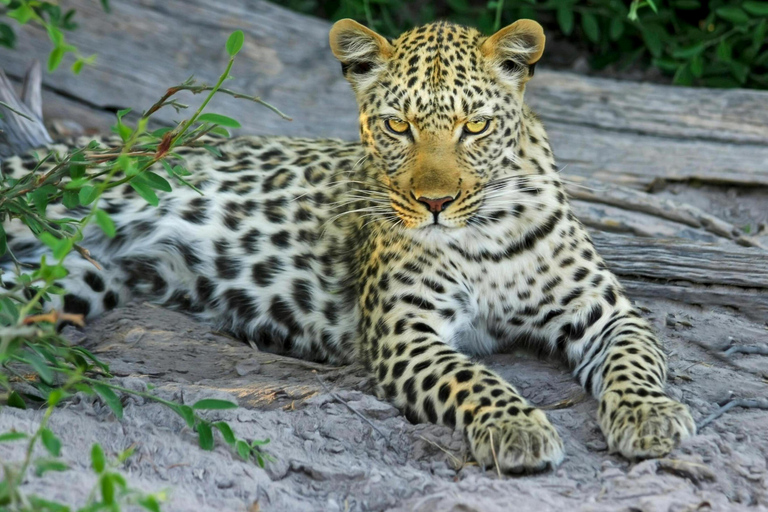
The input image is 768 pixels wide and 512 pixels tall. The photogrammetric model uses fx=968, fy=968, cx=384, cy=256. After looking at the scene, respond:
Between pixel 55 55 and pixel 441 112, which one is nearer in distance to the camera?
pixel 55 55

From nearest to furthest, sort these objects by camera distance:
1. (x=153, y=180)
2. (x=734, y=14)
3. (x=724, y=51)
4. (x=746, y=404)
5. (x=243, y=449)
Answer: (x=243, y=449) → (x=153, y=180) → (x=746, y=404) → (x=734, y=14) → (x=724, y=51)

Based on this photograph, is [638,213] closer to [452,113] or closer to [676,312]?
[676,312]

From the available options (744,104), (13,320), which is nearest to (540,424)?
(13,320)

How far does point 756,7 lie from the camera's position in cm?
804

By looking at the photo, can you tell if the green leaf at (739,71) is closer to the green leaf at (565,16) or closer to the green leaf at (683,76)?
the green leaf at (683,76)

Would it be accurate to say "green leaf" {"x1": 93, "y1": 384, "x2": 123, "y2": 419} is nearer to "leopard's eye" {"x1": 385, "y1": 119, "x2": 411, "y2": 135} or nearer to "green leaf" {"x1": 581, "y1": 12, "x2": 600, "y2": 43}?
"leopard's eye" {"x1": 385, "y1": 119, "x2": 411, "y2": 135}

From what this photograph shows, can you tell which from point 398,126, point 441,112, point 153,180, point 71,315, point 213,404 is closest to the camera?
point 71,315

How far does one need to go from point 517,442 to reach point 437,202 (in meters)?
1.29

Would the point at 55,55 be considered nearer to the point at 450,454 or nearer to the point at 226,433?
the point at 226,433

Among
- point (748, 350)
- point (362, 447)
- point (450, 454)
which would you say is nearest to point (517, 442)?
point (450, 454)

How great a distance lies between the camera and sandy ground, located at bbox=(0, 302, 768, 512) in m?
3.61

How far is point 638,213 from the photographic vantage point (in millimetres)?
7176

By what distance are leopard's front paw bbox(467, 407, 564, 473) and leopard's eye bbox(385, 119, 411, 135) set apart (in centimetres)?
160

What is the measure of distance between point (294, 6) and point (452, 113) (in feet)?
17.6
